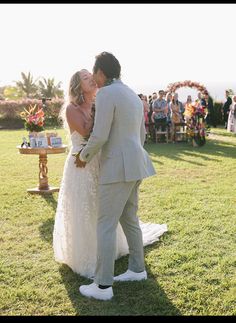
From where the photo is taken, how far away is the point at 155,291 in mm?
3795

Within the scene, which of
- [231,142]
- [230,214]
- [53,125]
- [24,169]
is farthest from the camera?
[53,125]

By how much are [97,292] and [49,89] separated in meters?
30.0

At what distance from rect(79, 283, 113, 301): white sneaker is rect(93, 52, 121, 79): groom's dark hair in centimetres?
178

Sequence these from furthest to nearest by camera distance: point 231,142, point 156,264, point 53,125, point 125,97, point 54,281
Answer: 1. point 53,125
2. point 231,142
3. point 156,264
4. point 54,281
5. point 125,97

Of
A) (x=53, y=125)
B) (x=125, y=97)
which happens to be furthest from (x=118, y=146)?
(x=53, y=125)

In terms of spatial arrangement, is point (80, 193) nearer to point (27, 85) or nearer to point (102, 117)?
point (102, 117)

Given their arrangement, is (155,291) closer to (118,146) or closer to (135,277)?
(135,277)

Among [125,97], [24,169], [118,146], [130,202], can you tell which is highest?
[125,97]

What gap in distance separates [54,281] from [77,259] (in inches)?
12.3

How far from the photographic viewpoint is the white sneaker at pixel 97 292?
3.65 meters

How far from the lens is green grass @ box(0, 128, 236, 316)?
3.57 m

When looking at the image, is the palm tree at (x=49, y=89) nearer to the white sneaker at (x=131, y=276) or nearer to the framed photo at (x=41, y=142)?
the framed photo at (x=41, y=142)

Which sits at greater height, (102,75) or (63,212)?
(102,75)

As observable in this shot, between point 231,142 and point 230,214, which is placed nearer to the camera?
point 230,214
